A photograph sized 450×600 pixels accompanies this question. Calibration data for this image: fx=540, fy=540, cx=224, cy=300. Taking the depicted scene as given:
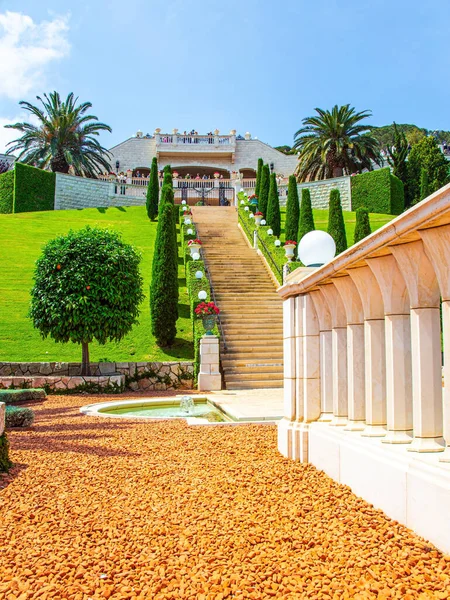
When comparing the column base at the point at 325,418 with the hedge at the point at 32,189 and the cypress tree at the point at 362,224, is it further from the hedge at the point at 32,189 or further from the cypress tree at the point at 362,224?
the hedge at the point at 32,189

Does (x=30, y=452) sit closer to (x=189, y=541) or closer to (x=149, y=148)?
(x=189, y=541)

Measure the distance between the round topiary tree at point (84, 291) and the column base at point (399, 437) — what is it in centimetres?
1091

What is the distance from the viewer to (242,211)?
99.0 ft

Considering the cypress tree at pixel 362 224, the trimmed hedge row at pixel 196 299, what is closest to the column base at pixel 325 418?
the trimmed hedge row at pixel 196 299

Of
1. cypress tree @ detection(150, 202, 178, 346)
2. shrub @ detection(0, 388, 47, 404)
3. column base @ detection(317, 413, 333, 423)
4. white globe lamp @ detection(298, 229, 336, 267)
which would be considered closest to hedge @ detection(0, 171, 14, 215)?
cypress tree @ detection(150, 202, 178, 346)

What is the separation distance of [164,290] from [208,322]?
274 cm

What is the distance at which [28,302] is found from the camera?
18.8 meters

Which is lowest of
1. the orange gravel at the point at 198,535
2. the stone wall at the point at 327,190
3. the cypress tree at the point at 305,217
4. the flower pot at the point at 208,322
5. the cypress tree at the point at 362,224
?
the orange gravel at the point at 198,535

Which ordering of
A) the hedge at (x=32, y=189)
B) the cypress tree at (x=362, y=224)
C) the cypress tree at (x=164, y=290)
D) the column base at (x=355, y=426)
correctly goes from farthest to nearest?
1. the hedge at (x=32, y=189)
2. the cypress tree at (x=362, y=224)
3. the cypress tree at (x=164, y=290)
4. the column base at (x=355, y=426)

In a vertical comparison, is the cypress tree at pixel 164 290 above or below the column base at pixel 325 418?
above

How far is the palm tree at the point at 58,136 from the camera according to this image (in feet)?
122

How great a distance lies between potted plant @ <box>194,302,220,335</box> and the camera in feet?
47.7

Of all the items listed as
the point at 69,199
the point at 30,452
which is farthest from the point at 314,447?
the point at 69,199

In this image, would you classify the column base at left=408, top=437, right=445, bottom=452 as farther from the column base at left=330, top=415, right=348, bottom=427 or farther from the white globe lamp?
the white globe lamp
